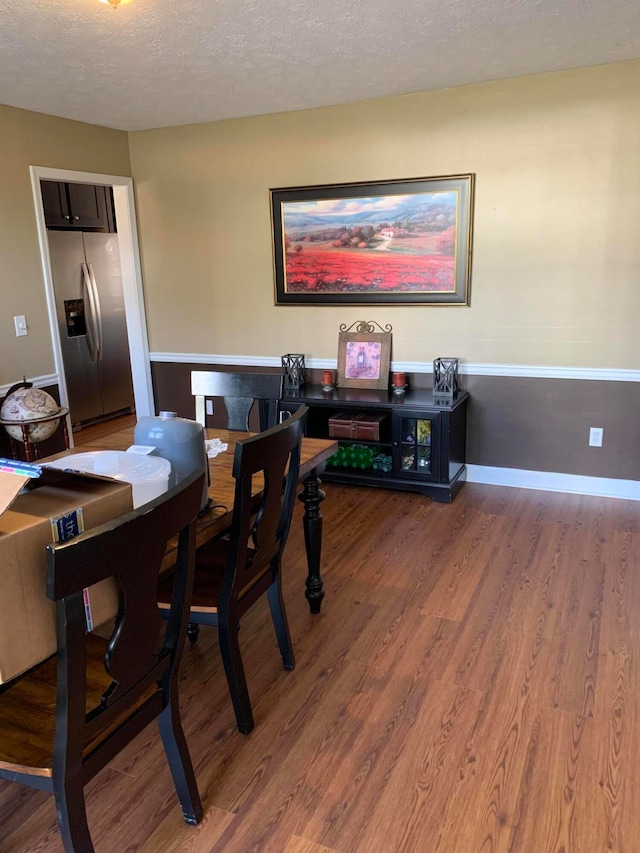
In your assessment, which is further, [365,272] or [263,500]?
[365,272]

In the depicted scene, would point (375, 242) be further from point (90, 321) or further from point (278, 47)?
point (90, 321)

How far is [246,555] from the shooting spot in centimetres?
194

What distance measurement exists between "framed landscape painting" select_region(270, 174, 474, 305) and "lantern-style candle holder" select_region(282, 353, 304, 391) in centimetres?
39

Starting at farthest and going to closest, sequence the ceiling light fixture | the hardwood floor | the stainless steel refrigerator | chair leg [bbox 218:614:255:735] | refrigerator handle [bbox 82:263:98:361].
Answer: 1. refrigerator handle [bbox 82:263:98:361]
2. the stainless steel refrigerator
3. the ceiling light fixture
4. chair leg [bbox 218:614:255:735]
5. the hardwood floor

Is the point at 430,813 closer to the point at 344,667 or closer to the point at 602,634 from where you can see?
the point at 344,667

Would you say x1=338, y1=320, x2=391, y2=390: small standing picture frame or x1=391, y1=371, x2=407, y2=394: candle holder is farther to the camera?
x1=338, y1=320, x2=391, y2=390: small standing picture frame

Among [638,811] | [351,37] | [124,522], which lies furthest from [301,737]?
[351,37]

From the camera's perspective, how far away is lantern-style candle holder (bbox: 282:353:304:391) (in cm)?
434

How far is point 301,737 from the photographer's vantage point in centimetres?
199

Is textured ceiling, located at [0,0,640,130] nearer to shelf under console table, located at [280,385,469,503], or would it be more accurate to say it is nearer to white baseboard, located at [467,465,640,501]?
shelf under console table, located at [280,385,469,503]

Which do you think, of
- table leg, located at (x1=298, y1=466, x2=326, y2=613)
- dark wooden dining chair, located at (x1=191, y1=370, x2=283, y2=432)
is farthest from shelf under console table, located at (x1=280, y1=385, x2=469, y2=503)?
table leg, located at (x1=298, y1=466, x2=326, y2=613)

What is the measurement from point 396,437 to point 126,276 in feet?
8.17

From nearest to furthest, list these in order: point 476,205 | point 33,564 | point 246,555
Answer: point 33,564 → point 246,555 → point 476,205

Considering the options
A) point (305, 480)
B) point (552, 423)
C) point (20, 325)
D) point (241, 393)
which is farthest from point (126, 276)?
point (552, 423)
